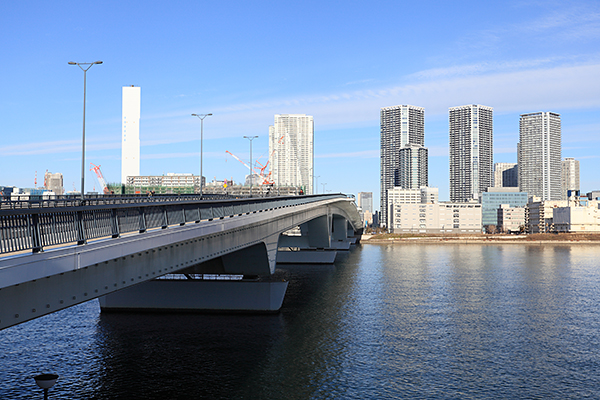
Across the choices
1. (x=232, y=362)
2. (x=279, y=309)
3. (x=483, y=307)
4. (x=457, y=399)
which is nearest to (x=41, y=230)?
(x=232, y=362)

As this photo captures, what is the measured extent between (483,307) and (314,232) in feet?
148

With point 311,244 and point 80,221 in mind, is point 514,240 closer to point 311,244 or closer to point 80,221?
point 311,244

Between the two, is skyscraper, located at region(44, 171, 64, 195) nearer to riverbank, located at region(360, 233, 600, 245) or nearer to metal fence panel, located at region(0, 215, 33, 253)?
riverbank, located at region(360, 233, 600, 245)

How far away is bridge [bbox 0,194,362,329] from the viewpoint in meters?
14.7

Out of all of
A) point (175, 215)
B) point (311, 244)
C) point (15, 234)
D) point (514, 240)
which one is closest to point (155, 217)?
point (175, 215)

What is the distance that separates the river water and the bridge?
2459 mm

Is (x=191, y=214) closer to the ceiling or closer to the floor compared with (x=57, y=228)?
closer to the ceiling

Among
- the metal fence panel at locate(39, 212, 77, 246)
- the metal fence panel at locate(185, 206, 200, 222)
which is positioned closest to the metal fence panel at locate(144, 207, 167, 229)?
the metal fence panel at locate(185, 206, 200, 222)

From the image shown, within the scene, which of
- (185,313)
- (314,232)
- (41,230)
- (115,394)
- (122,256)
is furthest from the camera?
(314,232)

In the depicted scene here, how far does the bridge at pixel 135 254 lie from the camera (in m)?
14.7

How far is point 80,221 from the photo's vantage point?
57.8ft

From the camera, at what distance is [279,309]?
45.9 meters

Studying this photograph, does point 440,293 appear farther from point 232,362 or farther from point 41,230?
point 41,230

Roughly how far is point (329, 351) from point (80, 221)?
20472 millimetres
